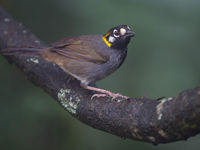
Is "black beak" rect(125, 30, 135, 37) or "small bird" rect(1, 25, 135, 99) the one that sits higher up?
"black beak" rect(125, 30, 135, 37)

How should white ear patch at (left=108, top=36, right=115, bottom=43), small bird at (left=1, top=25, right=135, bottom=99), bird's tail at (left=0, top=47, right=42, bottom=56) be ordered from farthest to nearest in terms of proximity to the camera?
white ear patch at (left=108, top=36, right=115, bottom=43) → small bird at (left=1, top=25, right=135, bottom=99) → bird's tail at (left=0, top=47, right=42, bottom=56)

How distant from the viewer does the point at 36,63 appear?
174 inches

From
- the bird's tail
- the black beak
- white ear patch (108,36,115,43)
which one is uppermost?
white ear patch (108,36,115,43)

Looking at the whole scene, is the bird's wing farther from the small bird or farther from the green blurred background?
the green blurred background

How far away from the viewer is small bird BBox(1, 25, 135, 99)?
4.18m

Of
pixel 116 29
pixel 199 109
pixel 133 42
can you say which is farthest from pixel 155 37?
pixel 199 109

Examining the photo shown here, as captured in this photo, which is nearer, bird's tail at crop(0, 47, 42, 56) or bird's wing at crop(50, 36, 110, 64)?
bird's tail at crop(0, 47, 42, 56)

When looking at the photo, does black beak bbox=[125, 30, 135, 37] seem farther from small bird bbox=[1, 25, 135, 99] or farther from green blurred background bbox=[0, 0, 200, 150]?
green blurred background bbox=[0, 0, 200, 150]

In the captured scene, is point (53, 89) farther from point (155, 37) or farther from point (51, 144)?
point (155, 37)

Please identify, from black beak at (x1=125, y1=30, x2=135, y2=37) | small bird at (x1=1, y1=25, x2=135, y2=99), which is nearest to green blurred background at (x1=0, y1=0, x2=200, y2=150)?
small bird at (x1=1, y1=25, x2=135, y2=99)

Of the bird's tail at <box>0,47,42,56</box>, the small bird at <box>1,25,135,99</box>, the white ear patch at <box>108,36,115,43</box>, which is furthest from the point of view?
the white ear patch at <box>108,36,115,43</box>

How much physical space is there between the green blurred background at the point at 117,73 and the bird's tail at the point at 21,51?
757mm

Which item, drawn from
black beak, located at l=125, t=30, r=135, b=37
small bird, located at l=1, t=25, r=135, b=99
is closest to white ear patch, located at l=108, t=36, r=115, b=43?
small bird, located at l=1, t=25, r=135, b=99

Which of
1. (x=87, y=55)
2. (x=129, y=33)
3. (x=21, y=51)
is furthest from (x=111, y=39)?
(x=21, y=51)
